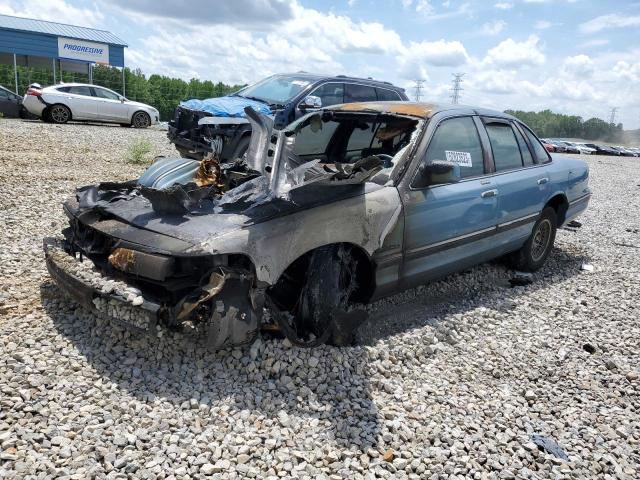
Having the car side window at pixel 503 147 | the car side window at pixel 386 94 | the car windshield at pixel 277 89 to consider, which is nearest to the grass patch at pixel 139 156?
the car windshield at pixel 277 89

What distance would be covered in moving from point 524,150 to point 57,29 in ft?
98.0

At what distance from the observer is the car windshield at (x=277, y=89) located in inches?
367

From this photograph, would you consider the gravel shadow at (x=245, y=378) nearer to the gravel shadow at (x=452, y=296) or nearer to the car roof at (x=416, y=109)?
the gravel shadow at (x=452, y=296)

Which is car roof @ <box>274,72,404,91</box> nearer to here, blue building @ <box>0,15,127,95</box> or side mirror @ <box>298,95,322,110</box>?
side mirror @ <box>298,95,322,110</box>

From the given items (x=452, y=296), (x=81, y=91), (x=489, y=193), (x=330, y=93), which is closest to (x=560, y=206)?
(x=489, y=193)

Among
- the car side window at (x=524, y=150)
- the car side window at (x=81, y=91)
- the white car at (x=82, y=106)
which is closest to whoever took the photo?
the car side window at (x=524, y=150)

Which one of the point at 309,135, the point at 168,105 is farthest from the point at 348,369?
the point at 168,105

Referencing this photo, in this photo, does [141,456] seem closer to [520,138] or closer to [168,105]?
[520,138]

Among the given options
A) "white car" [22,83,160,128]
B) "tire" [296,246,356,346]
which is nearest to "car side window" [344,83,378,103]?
"tire" [296,246,356,346]

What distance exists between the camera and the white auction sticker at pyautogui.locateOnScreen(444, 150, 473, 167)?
14.6ft

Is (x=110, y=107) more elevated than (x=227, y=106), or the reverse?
(x=110, y=107)

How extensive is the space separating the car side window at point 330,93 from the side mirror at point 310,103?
436mm

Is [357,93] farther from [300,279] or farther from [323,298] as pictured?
[323,298]

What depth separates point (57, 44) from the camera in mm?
27250
